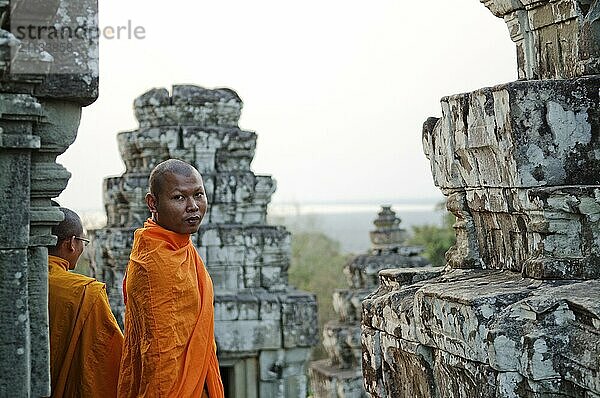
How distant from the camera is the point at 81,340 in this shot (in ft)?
15.4

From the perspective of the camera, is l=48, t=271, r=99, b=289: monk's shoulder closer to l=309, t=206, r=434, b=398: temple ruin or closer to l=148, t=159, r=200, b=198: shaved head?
l=148, t=159, r=200, b=198: shaved head

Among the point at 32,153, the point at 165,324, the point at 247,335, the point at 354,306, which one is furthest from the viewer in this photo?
the point at 354,306

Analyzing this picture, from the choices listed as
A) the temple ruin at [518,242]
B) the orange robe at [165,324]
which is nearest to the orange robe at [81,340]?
the orange robe at [165,324]

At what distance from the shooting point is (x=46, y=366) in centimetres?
392

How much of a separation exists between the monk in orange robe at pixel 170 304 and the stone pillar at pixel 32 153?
0.53 metres

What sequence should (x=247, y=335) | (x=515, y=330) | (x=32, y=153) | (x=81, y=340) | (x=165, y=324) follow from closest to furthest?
(x=515, y=330), (x=32, y=153), (x=165, y=324), (x=81, y=340), (x=247, y=335)

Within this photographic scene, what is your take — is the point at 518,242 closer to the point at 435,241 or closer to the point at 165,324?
the point at 165,324

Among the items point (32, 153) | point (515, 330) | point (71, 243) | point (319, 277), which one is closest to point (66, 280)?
point (71, 243)

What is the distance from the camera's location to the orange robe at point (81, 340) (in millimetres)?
4656

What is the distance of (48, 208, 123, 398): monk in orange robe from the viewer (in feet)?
15.3

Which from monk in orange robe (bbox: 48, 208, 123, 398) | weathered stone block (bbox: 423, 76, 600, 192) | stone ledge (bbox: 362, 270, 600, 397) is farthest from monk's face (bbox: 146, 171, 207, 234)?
weathered stone block (bbox: 423, 76, 600, 192)

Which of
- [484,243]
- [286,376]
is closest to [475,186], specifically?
[484,243]

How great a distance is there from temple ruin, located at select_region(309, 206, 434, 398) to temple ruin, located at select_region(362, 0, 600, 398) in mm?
9007

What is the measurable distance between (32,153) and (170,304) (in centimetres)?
86
